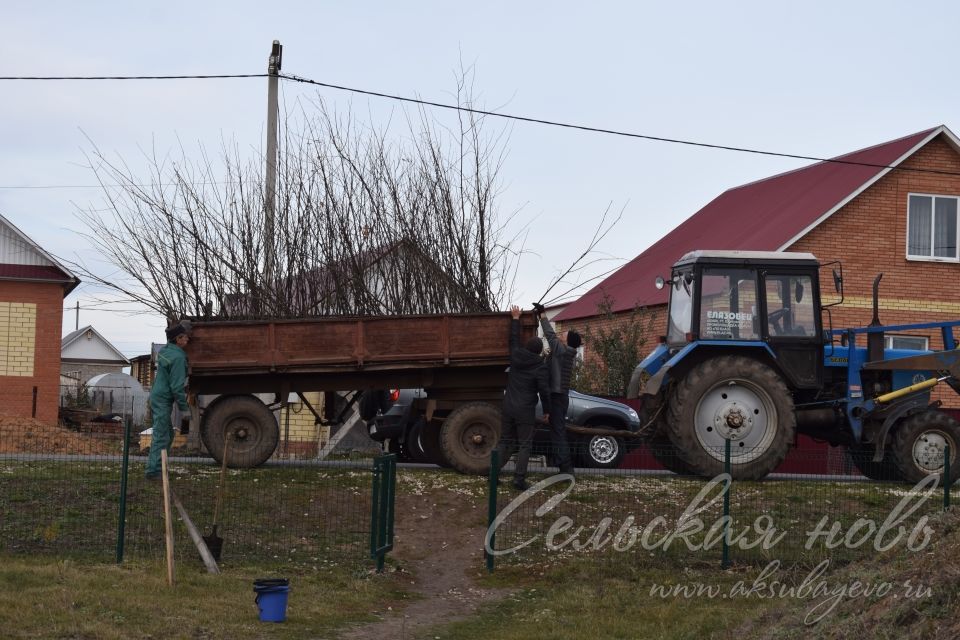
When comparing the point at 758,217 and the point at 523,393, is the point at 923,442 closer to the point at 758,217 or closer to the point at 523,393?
the point at 523,393

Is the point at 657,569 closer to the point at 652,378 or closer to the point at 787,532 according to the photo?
the point at 787,532

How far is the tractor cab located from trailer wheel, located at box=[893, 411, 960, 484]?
4.01 ft

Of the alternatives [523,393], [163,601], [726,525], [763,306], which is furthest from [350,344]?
[163,601]

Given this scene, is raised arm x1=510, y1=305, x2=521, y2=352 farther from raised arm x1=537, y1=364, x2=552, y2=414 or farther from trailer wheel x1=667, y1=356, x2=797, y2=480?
trailer wheel x1=667, y1=356, x2=797, y2=480

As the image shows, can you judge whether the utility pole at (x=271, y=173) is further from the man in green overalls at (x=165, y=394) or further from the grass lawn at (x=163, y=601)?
the grass lawn at (x=163, y=601)

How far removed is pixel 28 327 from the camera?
2780cm

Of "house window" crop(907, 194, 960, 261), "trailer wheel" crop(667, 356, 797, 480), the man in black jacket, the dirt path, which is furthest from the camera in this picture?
"house window" crop(907, 194, 960, 261)

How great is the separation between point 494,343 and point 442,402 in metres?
1.10

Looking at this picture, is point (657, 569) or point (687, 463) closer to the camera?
point (657, 569)

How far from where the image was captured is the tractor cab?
1543cm

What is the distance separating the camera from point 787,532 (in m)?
12.9

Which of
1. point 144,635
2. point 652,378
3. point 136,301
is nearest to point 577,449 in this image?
point 652,378

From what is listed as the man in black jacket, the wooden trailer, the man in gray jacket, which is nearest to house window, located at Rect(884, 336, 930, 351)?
the man in gray jacket

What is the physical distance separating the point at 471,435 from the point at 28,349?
51.9 feet
